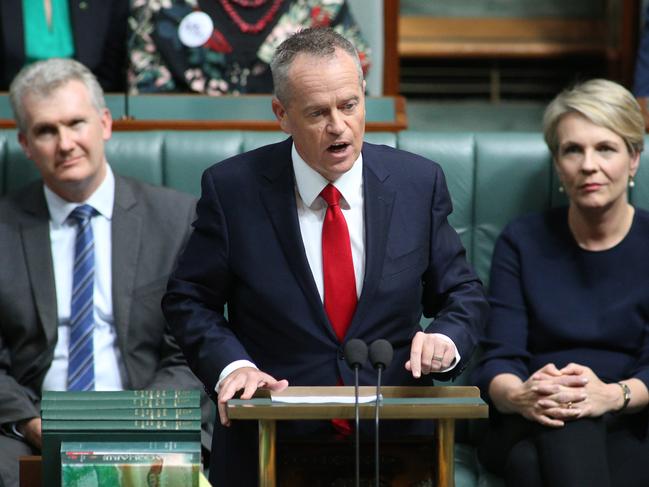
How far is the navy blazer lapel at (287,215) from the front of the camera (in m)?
2.25

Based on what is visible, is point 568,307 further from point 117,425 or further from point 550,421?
point 117,425

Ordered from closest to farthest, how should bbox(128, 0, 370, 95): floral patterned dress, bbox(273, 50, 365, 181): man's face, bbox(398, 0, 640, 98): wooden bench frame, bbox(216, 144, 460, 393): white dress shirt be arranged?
bbox(273, 50, 365, 181): man's face < bbox(216, 144, 460, 393): white dress shirt < bbox(128, 0, 370, 95): floral patterned dress < bbox(398, 0, 640, 98): wooden bench frame

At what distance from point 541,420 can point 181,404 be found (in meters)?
1.02

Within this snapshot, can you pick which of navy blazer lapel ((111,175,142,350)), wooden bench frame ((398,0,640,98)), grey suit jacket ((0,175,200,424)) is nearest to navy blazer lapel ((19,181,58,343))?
grey suit jacket ((0,175,200,424))

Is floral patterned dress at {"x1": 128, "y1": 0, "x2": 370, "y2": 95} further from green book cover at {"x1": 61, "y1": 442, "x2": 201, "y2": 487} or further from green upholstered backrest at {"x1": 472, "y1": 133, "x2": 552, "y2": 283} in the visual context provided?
green book cover at {"x1": 61, "y1": 442, "x2": 201, "y2": 487}

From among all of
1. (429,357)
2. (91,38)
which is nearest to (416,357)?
(429,357)

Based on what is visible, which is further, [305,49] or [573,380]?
[573,380]

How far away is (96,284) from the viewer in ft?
9.80

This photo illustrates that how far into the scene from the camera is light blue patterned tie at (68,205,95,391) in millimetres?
2912

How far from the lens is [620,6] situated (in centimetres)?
544

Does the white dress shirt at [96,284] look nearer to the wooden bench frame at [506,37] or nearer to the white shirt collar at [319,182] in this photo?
the white shirt collar at [319,182]

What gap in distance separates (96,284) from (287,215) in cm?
86

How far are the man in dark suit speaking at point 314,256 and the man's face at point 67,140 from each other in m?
0.73

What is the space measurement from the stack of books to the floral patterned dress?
2.00m
